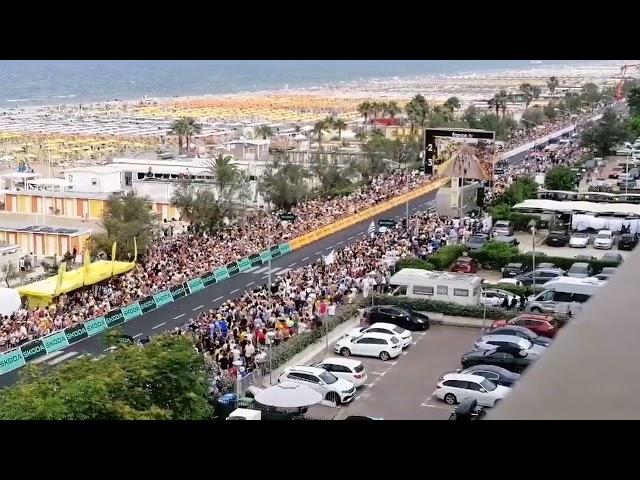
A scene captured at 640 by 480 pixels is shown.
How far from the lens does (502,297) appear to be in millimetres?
7832

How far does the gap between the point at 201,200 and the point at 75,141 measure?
587 inches

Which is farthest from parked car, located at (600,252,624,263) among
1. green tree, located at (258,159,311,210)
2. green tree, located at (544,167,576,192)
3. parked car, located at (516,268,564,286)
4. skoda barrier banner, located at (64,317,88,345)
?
green tree, located at (258,159,311,210)

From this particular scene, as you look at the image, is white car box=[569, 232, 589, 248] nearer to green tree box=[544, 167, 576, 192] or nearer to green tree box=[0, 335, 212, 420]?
green tree box=[544, 167, 576, 192]

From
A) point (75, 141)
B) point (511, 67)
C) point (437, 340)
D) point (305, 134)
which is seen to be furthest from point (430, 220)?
point (511, 67)

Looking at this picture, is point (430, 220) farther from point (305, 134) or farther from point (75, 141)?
point (75, 141)

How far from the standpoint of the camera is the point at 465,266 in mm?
9281

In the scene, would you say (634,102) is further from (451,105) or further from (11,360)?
(11,360)

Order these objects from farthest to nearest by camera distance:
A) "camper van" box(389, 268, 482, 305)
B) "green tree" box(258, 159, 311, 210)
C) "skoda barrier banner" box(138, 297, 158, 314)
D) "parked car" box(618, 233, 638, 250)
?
1. "green tree" box(258, 159, 311, 210)
2. "parked car" box(618, 233, 638, 250)
3. "skoda barrier banner" box(138, 297, 158, 314)
4. "camper van" box(389, 268, 482, 305)

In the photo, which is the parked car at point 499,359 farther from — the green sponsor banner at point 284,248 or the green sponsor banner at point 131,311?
the green sponsor banner at point 284,248

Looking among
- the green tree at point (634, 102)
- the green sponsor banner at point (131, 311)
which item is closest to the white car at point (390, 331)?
the green sponsor banner at point (131, 311)

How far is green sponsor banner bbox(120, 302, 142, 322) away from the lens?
25.0 feet

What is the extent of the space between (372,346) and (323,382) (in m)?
1.01

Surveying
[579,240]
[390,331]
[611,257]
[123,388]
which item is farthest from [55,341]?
[579,240]

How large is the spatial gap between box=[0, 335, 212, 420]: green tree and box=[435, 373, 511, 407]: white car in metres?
1.41
